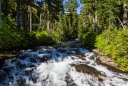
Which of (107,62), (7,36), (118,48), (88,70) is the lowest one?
(88,70)

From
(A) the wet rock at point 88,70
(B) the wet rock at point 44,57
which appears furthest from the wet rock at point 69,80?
(B) the wet rock at point 44,57

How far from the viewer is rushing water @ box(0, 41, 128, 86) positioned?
13.1 metres

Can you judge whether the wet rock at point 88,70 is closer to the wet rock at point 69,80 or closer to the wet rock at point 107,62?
the wet rock at point 69,80

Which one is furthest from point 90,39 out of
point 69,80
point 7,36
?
point 69,80

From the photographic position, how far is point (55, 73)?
46.5 ft

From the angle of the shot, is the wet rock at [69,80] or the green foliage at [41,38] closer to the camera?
the wet rock at [69,80]

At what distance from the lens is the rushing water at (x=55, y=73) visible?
43.0ft

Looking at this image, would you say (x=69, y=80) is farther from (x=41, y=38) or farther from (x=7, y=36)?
(x=41, y=38)

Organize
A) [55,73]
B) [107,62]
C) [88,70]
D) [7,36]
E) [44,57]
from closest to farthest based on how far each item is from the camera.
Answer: [55,73], [88,70], [7,36], [107,62], [44,57]

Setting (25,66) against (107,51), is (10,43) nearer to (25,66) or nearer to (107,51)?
(25,66)

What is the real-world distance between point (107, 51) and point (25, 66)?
8.31m

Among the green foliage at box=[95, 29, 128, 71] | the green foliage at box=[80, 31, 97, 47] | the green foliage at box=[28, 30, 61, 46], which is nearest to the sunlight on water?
the green foliage at box=[95, 29, 128, 71]

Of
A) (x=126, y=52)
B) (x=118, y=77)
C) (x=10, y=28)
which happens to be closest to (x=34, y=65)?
(x=10, y=28)

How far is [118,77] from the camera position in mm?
13898
